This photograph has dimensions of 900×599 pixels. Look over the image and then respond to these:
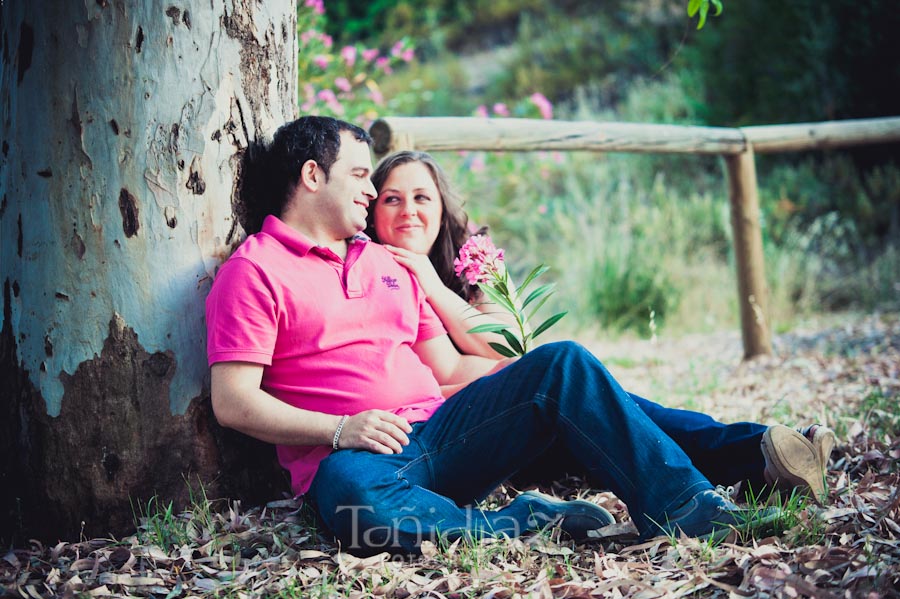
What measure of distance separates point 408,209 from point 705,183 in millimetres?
7206

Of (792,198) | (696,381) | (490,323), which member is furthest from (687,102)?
(490,323)

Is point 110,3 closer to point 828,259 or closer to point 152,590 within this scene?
point 152,590

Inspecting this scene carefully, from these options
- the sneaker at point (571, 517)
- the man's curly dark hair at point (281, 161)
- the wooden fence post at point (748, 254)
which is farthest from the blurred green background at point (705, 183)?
the sneaker at point (571, 517)

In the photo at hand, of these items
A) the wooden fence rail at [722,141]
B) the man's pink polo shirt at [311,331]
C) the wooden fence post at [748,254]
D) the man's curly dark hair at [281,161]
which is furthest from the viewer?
the wooden fence post at [748,254]

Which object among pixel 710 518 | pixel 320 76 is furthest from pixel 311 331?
pixel 320 76

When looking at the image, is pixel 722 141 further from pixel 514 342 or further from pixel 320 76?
pixel 514 342

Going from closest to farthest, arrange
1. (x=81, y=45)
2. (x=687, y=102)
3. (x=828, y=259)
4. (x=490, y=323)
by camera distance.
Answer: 1. (x=81, y=45)
2. (x=490, y=323)
3. (x=828, y=259)
4. (x=687, y=102)

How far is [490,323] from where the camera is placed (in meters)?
2.78

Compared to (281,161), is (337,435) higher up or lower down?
lower down

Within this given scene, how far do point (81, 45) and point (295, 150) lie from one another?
0.63m

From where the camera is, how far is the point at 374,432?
2250 millimetres

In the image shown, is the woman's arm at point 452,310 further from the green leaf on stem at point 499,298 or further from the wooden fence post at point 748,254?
the wooden fence post at point 748,254

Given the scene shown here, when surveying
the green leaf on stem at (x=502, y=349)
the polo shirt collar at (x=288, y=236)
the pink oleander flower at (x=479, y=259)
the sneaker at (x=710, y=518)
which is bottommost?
the sneaker at (x=710, y=518)

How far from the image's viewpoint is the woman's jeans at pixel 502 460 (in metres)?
2.18
